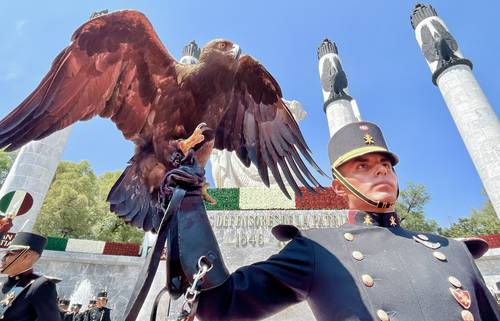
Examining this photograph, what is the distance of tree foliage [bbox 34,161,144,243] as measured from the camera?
1725 centimetres

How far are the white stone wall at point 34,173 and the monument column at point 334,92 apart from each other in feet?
37.2

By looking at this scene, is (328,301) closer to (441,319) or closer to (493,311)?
(441,319)

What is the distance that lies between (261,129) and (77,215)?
18.6 meters

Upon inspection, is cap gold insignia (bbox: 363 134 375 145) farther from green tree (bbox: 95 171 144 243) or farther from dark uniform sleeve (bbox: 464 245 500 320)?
green tree (bbox: 95 171 144 243)

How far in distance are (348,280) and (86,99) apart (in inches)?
76.9

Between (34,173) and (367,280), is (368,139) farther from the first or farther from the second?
(34,173)

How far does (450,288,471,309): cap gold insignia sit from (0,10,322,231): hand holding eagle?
1.11m

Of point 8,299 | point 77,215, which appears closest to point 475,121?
point 8,299

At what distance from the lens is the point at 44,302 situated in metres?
3.18

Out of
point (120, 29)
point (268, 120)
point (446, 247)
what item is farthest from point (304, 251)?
point (120, 29)

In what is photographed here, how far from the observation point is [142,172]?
2.01 metres

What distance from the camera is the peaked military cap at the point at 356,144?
1.50 m

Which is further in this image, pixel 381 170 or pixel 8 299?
pixel 8 299

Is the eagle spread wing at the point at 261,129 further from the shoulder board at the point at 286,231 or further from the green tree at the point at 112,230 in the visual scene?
the green tree at the point at 112,230
